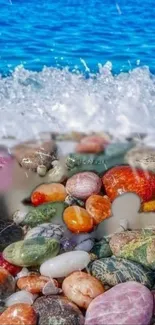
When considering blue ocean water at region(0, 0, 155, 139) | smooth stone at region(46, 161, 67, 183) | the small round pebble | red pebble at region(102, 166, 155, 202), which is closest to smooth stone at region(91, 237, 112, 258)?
the small round pebble

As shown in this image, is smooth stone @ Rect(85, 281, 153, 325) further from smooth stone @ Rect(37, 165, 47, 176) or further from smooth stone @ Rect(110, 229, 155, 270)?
smooth stone @ Rect(37, 165, 47, 176)

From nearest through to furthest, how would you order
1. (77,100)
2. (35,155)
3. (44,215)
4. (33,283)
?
(33,283), (44,215), (35,155), (77,100)

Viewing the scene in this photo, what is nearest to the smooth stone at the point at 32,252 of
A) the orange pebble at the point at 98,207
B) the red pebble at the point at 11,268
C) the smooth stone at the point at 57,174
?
the red pebble at the point at 11,268

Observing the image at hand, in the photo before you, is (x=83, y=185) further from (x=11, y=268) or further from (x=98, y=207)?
(x=11, y=268)

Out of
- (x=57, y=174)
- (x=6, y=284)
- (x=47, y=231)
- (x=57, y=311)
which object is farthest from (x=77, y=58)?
(x=57, y=311)

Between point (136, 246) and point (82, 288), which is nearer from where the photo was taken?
point (82, 288)

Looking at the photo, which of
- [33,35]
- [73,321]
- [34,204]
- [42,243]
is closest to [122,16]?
[33,35]
